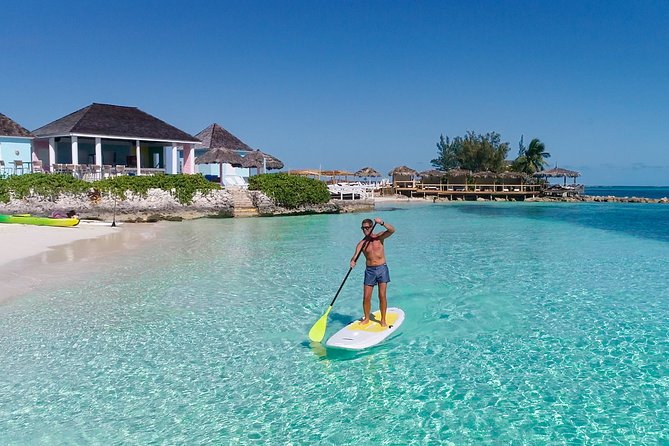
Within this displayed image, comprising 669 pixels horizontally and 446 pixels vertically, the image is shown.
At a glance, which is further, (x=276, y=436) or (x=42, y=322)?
(x=42, y=322)

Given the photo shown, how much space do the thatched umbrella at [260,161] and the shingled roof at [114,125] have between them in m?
3.82

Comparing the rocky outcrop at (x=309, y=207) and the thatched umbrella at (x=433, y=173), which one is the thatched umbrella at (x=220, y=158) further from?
the thatched umbrella at (x=433, y=173)

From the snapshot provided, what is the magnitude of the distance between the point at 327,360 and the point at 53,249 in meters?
13.6

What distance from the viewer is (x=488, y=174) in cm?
5762

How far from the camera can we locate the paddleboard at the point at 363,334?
24.9 ft

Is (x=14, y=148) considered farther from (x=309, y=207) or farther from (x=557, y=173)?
(x=557, y=173)

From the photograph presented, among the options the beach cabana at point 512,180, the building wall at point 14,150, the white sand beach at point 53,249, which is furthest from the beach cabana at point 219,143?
the beach cabana at point 512,180

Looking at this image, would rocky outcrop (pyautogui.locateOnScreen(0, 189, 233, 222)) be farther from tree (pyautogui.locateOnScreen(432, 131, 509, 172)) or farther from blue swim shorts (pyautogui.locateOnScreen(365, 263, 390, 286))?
tree (pyautogui.locateOnScreen(432, 131, 509, 172))

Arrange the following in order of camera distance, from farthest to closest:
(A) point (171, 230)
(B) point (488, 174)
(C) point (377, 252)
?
(B) point (488, 174) < (A) point (171, 230) < (C) point (377, 252)

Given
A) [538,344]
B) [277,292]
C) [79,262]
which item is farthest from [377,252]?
[79,262]

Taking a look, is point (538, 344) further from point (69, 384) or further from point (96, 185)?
point (96, 185)

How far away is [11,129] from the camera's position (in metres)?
31.6

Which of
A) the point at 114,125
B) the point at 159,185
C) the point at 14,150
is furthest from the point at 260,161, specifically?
the point at 14,150

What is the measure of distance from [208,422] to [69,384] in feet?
7.39
